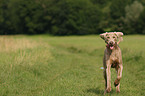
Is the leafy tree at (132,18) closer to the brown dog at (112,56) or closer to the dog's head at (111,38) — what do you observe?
the brown dog at (112,56)

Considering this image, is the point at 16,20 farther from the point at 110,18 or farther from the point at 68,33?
the point at 110,18

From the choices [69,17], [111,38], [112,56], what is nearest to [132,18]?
[69,17]

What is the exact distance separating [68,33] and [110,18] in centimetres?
1488

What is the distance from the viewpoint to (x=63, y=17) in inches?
2864

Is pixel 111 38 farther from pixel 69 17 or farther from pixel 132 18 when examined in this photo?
pixel 69 17

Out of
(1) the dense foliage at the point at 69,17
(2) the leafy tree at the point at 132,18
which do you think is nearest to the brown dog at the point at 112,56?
(1) the dense foliage at the point at 69,17

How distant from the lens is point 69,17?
7112cm

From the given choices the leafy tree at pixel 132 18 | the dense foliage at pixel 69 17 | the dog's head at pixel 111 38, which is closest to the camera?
the dog's head at pixel 111 38

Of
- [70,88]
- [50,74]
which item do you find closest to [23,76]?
[50,74]

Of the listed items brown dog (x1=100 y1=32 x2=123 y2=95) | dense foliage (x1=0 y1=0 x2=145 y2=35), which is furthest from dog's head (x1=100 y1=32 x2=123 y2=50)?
dense foliage (x1=0 y1=0 x2=145 y2=35)

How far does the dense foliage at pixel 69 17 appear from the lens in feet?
201

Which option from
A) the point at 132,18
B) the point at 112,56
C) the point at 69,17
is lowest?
the point at 132,18

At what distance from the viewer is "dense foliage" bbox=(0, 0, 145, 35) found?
6141 cm

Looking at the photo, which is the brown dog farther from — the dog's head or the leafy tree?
the leafy tree
